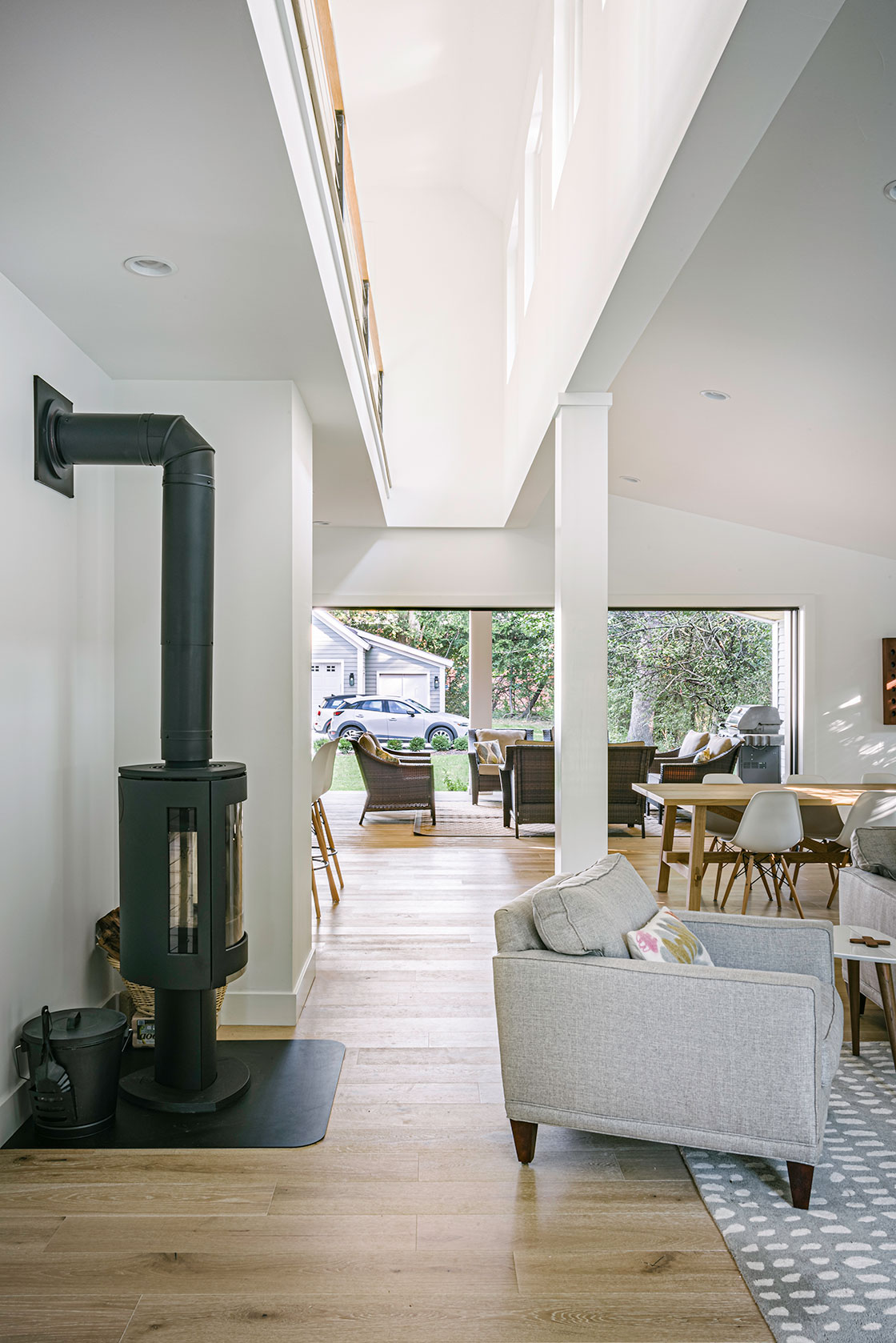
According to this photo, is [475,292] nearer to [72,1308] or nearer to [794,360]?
[794,360]

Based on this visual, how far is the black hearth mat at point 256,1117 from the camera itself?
2684 mm

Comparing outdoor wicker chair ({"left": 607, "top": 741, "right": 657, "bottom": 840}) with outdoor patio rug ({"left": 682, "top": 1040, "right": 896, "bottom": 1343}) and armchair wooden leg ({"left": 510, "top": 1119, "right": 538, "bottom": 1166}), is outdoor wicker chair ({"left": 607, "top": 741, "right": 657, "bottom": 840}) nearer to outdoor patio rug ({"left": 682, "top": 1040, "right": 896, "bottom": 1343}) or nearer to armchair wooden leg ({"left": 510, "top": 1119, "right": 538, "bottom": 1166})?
outdoor patio rug ({"left": 682, "top": 1040, "right": 896, "bottom": 1343})

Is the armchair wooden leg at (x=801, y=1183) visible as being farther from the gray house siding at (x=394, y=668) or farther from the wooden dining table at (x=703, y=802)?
the gray house siding at (x=394, y=668)

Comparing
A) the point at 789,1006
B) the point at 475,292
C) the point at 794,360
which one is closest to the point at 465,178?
the point at 475,292

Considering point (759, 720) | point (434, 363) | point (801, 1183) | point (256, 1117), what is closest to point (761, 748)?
point (759, 720)

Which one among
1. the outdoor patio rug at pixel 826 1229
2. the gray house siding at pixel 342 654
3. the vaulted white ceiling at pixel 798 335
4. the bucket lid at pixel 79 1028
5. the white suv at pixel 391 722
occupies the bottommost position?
the outdoor patio rug at pixel 826 1229

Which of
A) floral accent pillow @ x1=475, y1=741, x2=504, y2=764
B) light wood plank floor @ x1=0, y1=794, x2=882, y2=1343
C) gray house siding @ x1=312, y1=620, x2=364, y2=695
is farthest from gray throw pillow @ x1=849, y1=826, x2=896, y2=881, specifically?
gray house siding @ x1=312, y1=620, x2=364, y2=695

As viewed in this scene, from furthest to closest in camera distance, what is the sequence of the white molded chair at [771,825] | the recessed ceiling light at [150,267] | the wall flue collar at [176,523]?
the white molded chair at [771,825], the wall flue collar at [176,523], the recessed ceiling light at [150,267]

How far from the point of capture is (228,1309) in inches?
75.9

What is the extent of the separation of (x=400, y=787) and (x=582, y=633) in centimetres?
437

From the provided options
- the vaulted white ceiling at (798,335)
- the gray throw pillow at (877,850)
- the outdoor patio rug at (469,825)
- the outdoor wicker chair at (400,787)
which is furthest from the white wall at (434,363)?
the gray throw pillow at (877,850)

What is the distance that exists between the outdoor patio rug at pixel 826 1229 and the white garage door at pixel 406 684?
33.4 ft

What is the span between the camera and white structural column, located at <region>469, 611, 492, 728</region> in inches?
371

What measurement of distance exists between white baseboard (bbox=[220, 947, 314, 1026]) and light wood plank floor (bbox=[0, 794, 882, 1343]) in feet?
1.53
